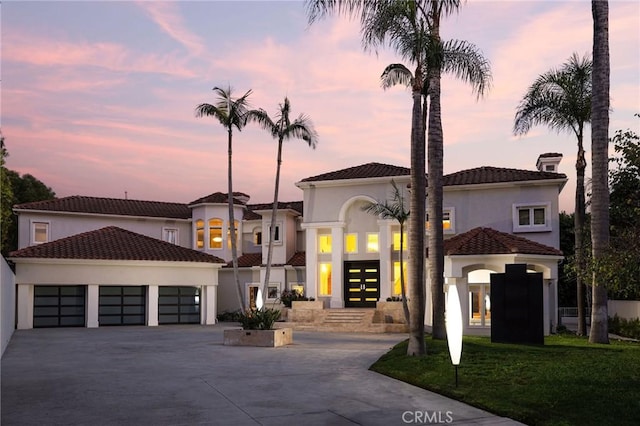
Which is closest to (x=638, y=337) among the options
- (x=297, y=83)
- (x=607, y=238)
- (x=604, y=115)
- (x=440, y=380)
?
(x=607, y=238)

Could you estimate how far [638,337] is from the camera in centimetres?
2525

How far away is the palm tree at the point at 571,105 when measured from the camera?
25422 mm

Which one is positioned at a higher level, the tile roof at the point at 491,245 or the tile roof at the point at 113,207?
the tile roof at the point at 113,207

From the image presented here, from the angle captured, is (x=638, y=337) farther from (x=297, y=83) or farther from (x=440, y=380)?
(x=297, y=83)

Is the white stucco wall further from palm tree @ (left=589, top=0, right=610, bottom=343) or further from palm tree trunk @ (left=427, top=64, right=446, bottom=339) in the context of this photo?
palm tree @ (left=589, top=0, right=610, bottom=343)

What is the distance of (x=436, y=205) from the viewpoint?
20859mm

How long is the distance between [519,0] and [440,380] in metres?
13.2

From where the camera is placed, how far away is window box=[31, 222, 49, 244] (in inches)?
1609

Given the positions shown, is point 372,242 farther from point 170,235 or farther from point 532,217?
point 170,235

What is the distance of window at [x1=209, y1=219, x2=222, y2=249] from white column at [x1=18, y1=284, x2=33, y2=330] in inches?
522

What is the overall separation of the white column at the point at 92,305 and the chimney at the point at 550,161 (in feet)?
79.7

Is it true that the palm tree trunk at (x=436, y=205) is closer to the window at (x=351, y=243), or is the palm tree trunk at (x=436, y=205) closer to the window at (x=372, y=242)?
the window at (x=372, y=242)

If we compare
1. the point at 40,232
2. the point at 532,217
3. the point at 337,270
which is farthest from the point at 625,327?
the point at 40,232

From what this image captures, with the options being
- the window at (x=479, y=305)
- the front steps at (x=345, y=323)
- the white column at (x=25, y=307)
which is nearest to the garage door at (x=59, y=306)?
the white column at (x=25, y=307)
